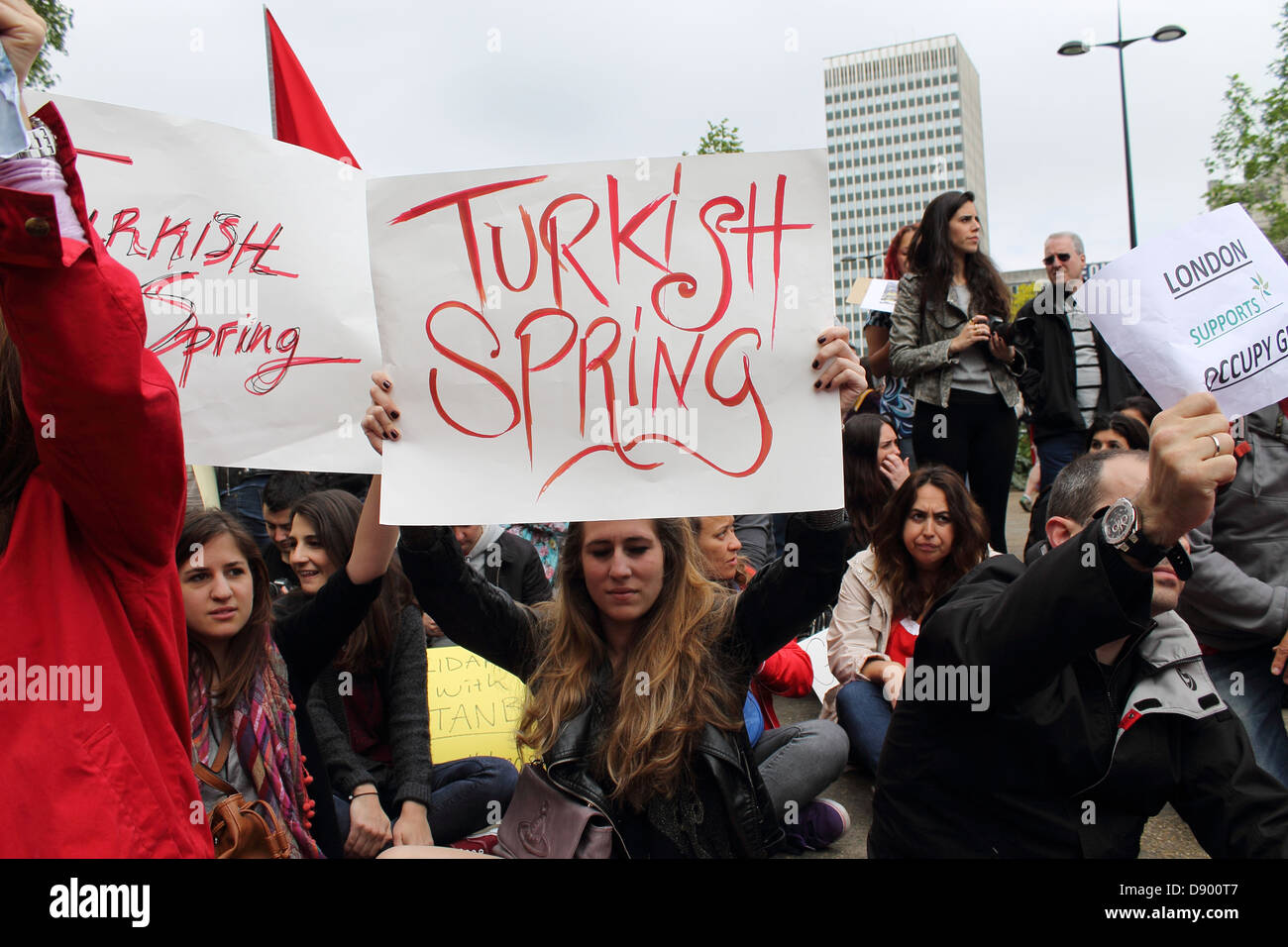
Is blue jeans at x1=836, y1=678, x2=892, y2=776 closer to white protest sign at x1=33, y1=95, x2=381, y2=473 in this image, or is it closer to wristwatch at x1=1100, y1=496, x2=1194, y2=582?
white protest sign at x1=33, y1=95, x2=381, y2=473

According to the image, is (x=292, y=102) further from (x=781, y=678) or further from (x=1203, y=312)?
(x=1203, y=312)

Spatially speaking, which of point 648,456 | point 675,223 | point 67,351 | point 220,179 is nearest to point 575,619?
point 648,456

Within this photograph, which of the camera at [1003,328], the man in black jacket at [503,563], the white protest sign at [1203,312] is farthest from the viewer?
the camera at [1003,328]

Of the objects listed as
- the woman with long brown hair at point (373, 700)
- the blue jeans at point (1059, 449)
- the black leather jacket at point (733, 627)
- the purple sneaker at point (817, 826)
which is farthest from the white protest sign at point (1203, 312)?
the blue jeans at point (1059, 449)

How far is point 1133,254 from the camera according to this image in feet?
6.96

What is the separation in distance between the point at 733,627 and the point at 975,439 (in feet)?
9.93

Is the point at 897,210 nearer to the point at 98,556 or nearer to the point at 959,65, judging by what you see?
the point at 959,65

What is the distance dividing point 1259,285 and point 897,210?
41939 millimetres

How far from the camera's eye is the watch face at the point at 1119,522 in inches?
63.6

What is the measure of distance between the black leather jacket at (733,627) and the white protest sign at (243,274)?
516 mm

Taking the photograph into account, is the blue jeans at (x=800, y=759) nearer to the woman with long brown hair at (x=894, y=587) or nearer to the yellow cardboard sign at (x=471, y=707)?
the woman with long brown hair at (x=894, y=587)

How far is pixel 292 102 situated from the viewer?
4293 millimetres

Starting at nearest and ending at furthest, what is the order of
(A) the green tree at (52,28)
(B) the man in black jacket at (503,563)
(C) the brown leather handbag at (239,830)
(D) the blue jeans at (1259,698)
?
(C) the brown leather handbag at (239,830), (D) the blue jeans at (1259,698), (B) the man in black jacket at (503,563), (A) the green tree at (52,28)
